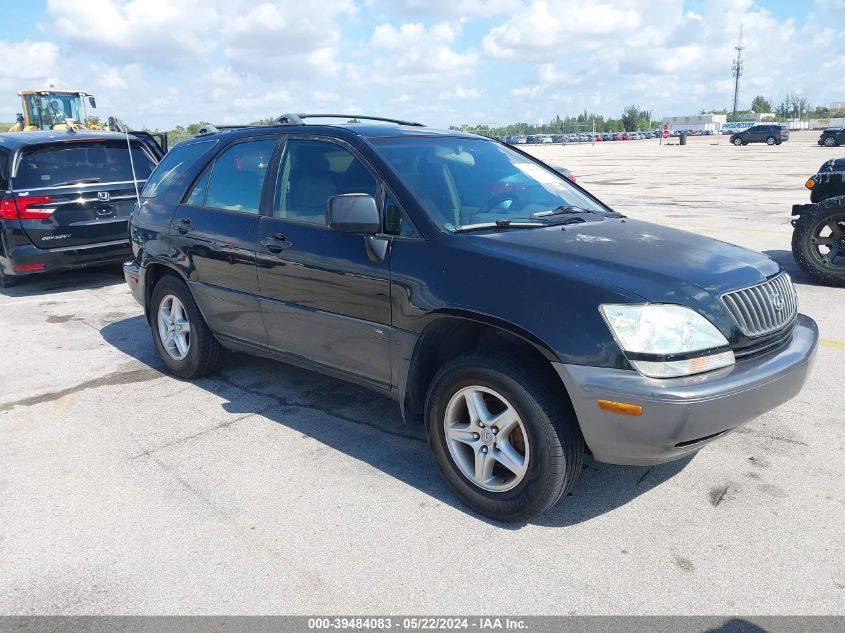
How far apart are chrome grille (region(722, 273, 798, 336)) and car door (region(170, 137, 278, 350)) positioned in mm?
2722

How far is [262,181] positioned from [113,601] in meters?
2.54

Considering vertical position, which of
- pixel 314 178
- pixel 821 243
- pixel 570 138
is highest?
pixel 570 138

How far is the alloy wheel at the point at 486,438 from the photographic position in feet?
10.2

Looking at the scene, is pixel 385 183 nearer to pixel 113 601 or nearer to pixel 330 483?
pixel 330 483

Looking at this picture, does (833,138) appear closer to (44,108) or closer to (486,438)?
(44,108)

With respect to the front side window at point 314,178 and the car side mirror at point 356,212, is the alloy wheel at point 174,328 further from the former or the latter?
the car side mirror at point 356,212

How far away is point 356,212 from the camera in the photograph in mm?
3475

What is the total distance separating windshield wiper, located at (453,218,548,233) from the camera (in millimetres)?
3529

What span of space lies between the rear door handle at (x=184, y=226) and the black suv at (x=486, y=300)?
0.04 ft

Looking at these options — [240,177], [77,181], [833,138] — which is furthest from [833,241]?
[833,138]

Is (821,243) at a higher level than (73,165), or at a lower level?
lower

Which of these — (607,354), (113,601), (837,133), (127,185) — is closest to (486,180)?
(607,354)

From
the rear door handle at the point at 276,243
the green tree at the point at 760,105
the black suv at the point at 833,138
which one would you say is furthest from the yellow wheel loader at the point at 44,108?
the green tree at the point at 760,105

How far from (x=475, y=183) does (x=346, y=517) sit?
1.94 meters
